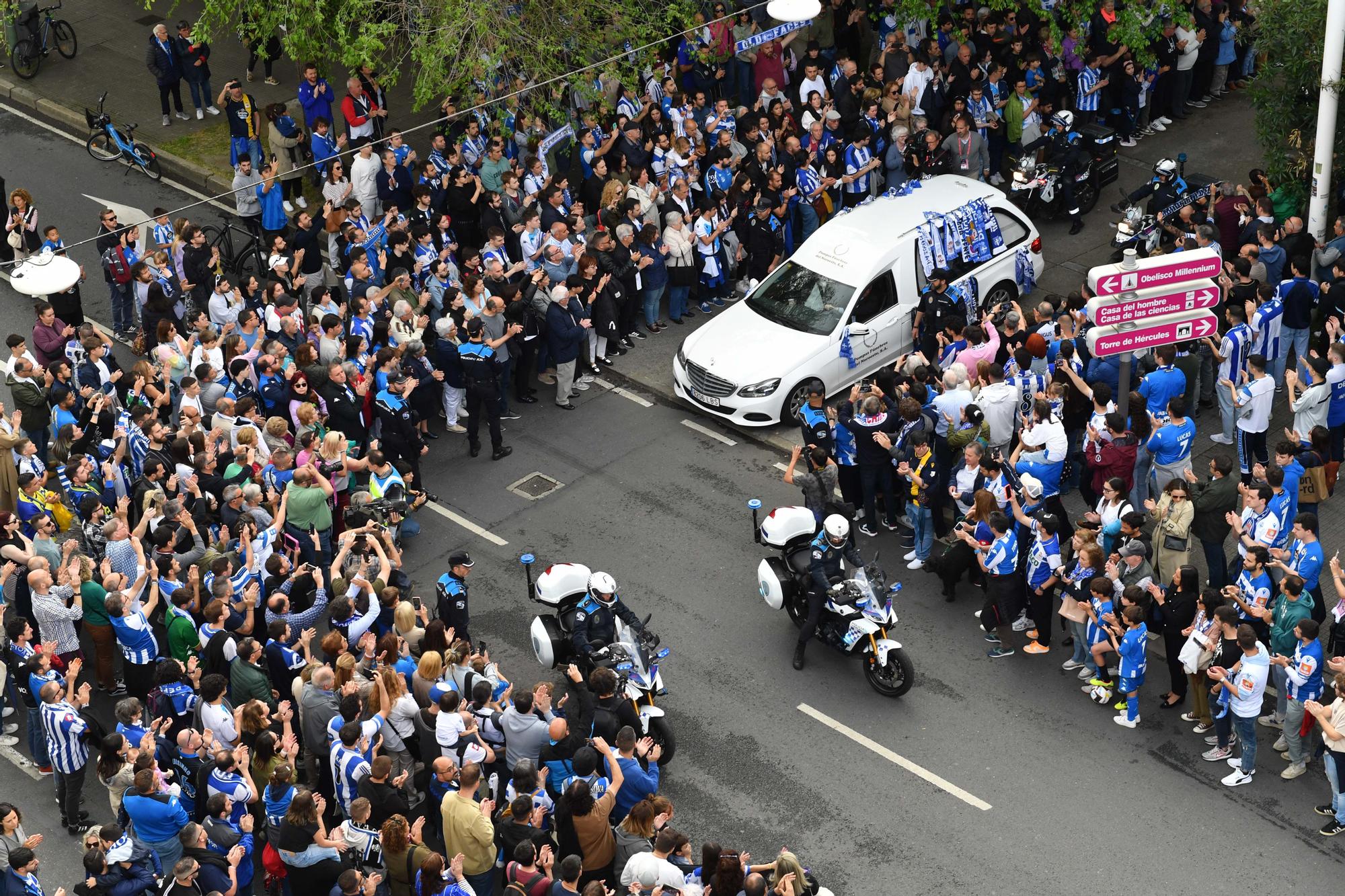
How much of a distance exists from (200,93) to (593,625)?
14864 millimetres

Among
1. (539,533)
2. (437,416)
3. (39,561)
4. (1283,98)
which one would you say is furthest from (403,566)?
(1283,98)

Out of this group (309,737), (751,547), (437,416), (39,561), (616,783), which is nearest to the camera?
(616,783)

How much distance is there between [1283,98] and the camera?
19844 millimetres

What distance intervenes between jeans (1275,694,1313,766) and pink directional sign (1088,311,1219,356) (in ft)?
9.46

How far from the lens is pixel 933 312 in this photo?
19.3 m

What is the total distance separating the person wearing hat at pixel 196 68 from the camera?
82.1ft

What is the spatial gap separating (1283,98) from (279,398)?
12.0m

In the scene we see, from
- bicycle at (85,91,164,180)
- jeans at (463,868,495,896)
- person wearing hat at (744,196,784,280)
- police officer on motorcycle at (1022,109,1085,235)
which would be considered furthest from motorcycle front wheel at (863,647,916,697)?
bicycle at (85,91,164,180)

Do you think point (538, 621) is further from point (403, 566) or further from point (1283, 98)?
point (1283, 98)

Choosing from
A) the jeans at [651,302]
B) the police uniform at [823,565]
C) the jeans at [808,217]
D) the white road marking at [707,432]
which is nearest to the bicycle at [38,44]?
the jeans at [651,302]

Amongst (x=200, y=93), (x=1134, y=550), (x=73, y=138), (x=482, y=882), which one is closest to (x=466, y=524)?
(x=482, y=882)

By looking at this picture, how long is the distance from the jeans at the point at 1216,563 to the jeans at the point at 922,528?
2.58 metres

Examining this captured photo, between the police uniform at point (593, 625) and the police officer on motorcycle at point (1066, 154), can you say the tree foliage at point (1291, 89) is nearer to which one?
the police officer on motorcycle at point (1066, 154)

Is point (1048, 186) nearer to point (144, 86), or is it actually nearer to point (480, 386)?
point (480, 386)
